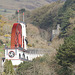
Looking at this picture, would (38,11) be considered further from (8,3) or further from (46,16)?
(8,3)

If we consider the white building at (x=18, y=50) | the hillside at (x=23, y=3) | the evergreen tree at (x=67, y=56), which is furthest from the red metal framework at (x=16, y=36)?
the hillside at (x=23, y=3)

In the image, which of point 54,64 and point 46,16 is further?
point 46,16

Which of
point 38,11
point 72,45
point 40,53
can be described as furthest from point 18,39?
point 38,11

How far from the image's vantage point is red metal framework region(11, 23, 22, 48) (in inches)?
1823

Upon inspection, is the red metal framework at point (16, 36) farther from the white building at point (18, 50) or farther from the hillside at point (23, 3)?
the hillside at point (23, 3)

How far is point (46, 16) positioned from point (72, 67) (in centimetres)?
5643

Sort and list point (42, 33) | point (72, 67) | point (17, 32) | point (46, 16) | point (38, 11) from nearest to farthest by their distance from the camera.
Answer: point (72, 67) < point (17, 32) < point (42, 33) < point (46, 16) < point (38, 11)

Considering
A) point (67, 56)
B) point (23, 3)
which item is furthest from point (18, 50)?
point (23, 3)

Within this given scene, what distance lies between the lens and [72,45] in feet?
94.8

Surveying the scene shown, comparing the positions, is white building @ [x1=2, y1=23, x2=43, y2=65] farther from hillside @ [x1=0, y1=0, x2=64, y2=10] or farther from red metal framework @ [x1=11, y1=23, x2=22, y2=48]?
hillside @ [x1=0, y1=0, x2=64, y2=10]

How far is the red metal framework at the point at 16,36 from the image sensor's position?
46312 mm

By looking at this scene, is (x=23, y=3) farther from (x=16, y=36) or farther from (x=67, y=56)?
(x=67, y=56)

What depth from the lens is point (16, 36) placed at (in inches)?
1844

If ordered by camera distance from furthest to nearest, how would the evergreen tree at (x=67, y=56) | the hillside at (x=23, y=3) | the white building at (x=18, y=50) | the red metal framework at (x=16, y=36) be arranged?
the hillside at (x=23, y=3), the red metal framework at (x=16, y=36), the white building at (x=18, y=50), the evergreen tree at (x=67, y=56)
